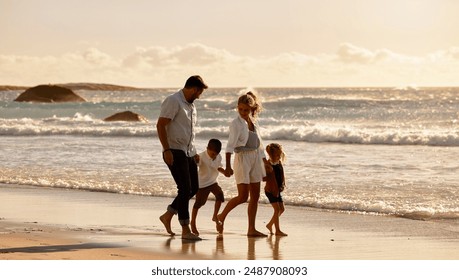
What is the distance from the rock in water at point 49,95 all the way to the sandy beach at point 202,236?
208 feet

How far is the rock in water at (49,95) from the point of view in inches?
2936

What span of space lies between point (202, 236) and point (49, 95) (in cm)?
6716

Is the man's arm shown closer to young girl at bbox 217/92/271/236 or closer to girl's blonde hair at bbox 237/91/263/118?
young girl at bbox 217/92/271/236

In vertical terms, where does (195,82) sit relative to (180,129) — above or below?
above

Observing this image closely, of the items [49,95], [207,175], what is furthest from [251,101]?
[49,95]

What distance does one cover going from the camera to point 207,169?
9547mm

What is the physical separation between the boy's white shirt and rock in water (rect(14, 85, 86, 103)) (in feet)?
215

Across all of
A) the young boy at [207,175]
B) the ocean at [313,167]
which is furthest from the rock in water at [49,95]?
the young boy at [207,175]

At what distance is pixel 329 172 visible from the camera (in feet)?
52.0

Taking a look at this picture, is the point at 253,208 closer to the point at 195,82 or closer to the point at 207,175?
the point at 207,175

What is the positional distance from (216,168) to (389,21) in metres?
8.32

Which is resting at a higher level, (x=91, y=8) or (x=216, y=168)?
(x=91, y=8)
